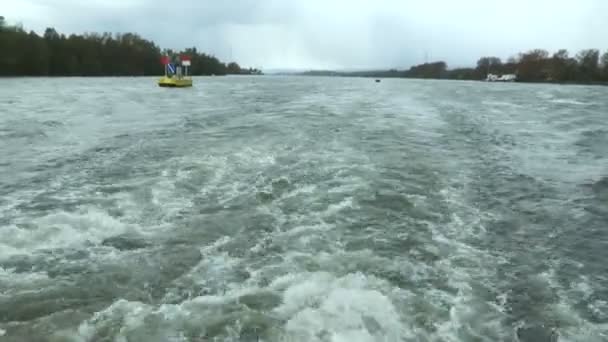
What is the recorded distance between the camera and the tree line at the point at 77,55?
84000 millimetres

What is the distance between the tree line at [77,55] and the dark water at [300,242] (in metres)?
81.1

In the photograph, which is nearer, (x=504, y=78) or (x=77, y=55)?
(x=77, y=55)

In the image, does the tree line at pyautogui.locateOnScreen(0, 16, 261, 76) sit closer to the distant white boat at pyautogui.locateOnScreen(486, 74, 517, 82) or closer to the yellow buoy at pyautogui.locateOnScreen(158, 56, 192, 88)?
the yellow buoy at pyautogui.locateOnScreen(158, 56, 192, 88)

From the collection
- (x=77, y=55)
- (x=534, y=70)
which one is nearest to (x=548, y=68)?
(x=534, y=70)

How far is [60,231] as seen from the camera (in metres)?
7.26

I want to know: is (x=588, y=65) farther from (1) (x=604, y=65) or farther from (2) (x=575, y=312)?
(2) (x=575, y=312)

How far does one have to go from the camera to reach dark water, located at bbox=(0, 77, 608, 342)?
5113mm

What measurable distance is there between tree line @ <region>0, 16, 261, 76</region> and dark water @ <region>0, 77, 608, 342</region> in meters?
81.1

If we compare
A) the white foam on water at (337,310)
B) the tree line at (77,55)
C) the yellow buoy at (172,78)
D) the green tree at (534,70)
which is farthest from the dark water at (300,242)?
the green tree at (534,70)

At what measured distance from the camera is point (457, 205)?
917 centimetres

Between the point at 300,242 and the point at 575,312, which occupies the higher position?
the point at 300,242

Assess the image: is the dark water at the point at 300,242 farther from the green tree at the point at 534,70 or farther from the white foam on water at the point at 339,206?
the green tree at the point at 534,70

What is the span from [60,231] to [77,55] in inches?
4260

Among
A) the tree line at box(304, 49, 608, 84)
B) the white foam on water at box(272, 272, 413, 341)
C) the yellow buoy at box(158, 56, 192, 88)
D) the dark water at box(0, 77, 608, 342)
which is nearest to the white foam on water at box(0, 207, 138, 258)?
the dark water at box(0, 77, 608, 342)
